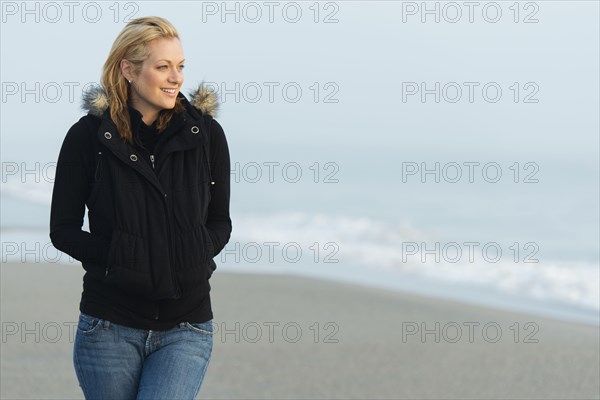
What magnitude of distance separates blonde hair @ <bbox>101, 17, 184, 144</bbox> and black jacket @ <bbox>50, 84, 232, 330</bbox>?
0.03 m

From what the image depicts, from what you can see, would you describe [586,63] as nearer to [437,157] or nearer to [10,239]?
[437,157]

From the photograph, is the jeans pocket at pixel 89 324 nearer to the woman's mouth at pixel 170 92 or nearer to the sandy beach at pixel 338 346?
the woman's mouth at pixel 170 92

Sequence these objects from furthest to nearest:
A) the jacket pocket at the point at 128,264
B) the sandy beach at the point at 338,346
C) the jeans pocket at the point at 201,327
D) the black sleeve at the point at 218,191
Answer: the sandy beach at the point at 338,346 < the black sleeve at the point at 218,191 < the jeans pocket at the point at 201,327 < the jacket pocket at the point at 128,264

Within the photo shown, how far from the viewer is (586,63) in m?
32.2

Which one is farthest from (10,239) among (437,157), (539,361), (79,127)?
(437,157)

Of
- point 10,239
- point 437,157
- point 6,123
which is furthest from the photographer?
point 6,123

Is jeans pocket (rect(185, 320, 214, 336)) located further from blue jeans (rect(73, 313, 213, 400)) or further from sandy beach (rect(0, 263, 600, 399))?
sandy beach (rect(0, 263, 600, 399))

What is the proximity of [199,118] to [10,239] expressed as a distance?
1081 cm

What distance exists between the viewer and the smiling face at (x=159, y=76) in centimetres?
314

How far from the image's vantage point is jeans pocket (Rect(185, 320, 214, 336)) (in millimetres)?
3146

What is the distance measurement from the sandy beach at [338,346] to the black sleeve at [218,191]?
11.0 ft

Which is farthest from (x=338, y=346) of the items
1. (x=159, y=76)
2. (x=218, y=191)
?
(x=159, y=76)

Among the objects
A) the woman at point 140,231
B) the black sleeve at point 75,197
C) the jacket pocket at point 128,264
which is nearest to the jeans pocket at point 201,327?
the woman at point 140,231

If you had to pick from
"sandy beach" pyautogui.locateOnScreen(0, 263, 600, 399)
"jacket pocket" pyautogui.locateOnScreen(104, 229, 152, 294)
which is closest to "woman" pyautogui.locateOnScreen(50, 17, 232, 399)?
"jacket pocket" pyautogui.locateOnScreen(104, 229, 152, 294)
